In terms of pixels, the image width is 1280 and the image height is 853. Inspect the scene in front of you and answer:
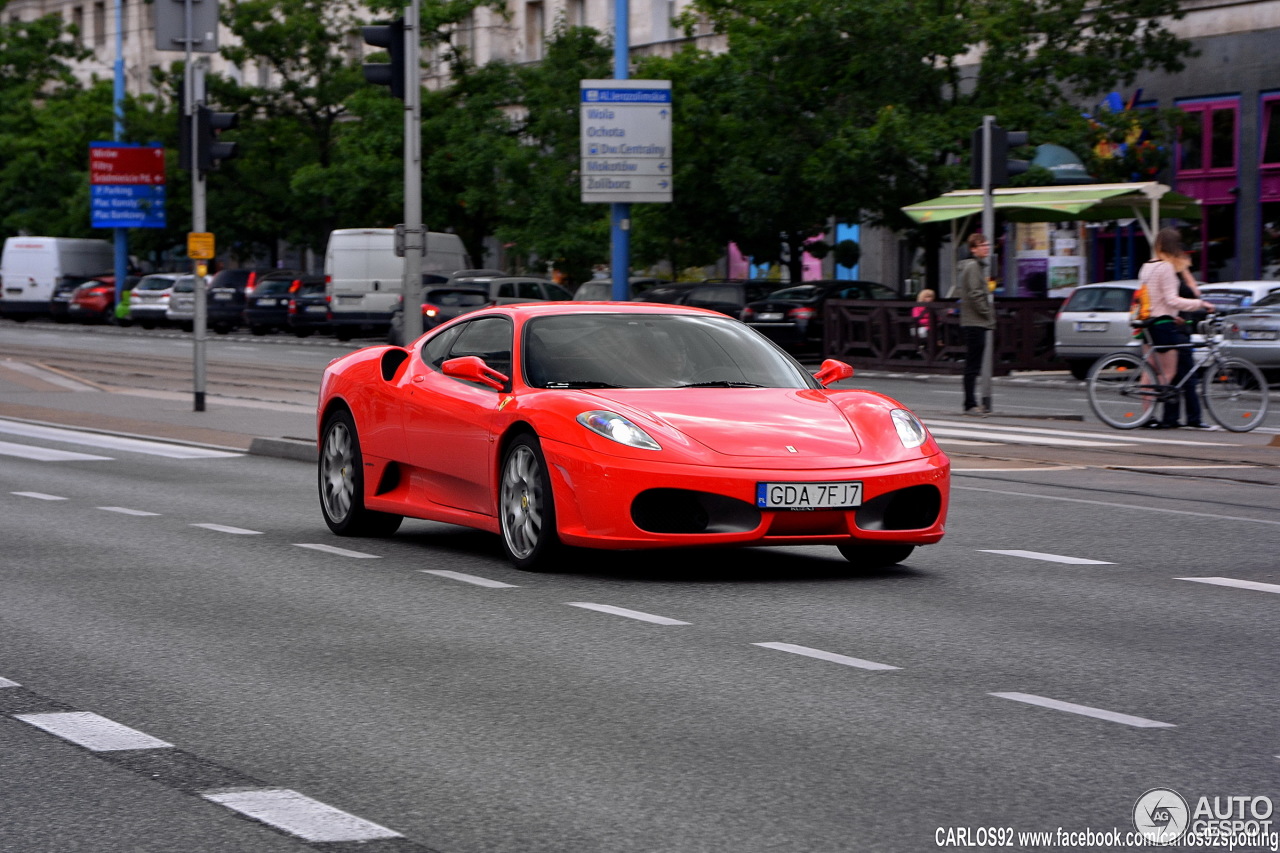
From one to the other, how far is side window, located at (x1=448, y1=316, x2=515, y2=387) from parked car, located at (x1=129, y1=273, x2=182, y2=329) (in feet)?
150

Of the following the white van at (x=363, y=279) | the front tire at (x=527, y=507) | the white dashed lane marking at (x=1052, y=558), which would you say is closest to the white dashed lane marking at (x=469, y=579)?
the front tire at (x=527, y=507)

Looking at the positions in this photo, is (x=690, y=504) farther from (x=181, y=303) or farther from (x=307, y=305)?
(x=181, y=303)

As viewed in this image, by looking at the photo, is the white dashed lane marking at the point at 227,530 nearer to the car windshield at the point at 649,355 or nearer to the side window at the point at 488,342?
the side window at the point at 488,342

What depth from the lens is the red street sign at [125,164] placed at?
6209cm

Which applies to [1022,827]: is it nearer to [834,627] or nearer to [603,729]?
[603,729]

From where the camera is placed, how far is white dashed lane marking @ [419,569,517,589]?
8.95m

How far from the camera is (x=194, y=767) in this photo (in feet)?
17.6

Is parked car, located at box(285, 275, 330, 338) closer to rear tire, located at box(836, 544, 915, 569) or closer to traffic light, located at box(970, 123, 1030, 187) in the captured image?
traffic light, located at box(970, 123, 1030, 187)

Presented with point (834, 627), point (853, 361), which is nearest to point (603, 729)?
point (834, 627)

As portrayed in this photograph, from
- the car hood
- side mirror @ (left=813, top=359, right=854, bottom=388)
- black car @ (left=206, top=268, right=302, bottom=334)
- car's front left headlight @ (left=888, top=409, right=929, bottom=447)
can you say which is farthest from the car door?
black car @ (left=206, top=268, right=302, bottom=334)

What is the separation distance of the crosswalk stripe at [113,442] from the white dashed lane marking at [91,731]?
1111 centimetres

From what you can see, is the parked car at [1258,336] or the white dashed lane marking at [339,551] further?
the parked car at [1258,336]

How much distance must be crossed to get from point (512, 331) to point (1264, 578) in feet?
12.1

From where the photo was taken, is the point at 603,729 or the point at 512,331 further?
the point at 512,331
